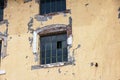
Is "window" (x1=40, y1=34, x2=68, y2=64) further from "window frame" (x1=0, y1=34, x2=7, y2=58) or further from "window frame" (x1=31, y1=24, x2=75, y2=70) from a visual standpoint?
"window frame" (x1=0, y1=34, x2=7, y2=58)

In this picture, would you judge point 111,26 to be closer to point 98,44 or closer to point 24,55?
point 98,44

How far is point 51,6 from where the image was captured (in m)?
17.7

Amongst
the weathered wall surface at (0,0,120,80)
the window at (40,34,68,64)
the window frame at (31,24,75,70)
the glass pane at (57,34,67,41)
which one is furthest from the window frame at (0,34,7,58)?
the glass pane at (57,34,67,41)

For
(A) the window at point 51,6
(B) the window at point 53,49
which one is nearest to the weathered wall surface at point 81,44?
(A) the window at point 51,6

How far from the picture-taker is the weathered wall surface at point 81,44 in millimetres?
15359

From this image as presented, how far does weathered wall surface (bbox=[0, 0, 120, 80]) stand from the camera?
50.4ft

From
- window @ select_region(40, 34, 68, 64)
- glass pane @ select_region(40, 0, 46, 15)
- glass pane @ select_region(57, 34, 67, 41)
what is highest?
glass pane @ select_region(40, 0, 46, 15)

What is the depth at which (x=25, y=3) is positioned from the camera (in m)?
18.1

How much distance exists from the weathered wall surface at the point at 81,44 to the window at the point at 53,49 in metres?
0.54

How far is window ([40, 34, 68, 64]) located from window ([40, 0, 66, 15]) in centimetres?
140

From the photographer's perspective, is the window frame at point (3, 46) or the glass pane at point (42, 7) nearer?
the window frame at point (3, 46)

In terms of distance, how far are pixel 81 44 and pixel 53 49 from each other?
1.56 meters

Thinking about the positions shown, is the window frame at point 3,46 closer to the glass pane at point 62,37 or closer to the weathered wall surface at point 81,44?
the weathered wall surface at point 81,44

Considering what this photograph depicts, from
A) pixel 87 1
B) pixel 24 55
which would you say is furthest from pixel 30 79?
pixel 87 1
